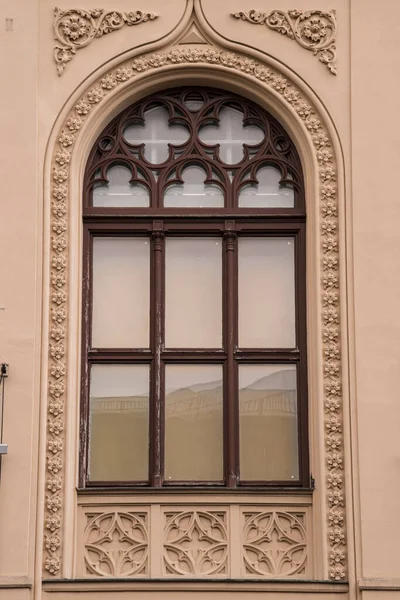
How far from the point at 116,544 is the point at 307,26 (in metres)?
5.99

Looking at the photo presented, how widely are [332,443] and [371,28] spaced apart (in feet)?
15.0

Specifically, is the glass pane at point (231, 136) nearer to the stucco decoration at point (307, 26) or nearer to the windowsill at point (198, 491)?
the stucco decoration at point (307, 26)

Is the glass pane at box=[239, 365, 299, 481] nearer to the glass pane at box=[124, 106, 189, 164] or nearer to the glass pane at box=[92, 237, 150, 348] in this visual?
the glass pane at box=[92, 237, 150, 348]

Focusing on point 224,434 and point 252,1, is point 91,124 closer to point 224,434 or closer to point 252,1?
point 252,1

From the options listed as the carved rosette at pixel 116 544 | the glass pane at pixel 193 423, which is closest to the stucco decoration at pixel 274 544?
the glass pane at pixel 193 423

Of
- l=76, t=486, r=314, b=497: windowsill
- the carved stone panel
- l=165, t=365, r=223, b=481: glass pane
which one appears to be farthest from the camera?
l=165, t=365, r=223, b=481: glass pane

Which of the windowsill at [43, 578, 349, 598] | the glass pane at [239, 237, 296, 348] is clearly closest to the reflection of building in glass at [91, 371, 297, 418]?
the glass pane at [239, 237, 296, 348]

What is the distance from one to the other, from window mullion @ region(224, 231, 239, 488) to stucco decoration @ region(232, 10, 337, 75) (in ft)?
7.33

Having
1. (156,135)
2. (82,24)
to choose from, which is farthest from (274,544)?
(82,24)

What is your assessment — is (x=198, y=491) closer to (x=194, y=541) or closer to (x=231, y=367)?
(x=194, y=541)

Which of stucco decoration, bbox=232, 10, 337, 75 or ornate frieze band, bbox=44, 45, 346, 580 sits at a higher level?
stucco decoration, bbox=232, 10, 337, 75

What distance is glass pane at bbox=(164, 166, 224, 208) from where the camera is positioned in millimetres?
17781

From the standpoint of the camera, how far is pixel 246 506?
16.6 meters

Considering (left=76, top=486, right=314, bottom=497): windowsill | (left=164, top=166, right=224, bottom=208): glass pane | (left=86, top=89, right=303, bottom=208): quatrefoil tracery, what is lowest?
(left=76, top=486, right=314, bottom=497): windowsill
